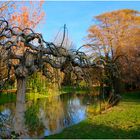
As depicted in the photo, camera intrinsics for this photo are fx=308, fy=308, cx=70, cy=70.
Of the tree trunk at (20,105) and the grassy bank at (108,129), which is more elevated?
the tree trunk at (20,105)

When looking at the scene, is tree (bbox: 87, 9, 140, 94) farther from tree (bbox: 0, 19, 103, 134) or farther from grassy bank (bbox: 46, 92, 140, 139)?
tree (bbox: 0, 19, 103, 134)

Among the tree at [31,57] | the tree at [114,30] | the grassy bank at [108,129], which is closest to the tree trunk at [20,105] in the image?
the tree at [31,57]

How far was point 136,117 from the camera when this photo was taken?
544 inches

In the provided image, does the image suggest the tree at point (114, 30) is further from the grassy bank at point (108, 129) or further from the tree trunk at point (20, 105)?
the tree trunk at point (20, 105)

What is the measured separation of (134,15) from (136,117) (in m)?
26.5

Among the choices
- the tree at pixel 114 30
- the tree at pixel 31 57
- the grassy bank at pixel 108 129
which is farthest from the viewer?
the tree at pixel 114 30

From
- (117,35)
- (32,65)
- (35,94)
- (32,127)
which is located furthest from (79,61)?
(117,35)

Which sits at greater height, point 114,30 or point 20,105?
point 114,30

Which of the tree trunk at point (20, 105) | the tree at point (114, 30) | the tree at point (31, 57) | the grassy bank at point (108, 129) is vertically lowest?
the grassy bank at point (108, 129)

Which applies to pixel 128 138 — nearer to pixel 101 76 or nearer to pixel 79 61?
pixel 101 76

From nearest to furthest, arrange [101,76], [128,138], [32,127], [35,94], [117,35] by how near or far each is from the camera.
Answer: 1. [101,76]
2. [128,138]
3. [32,127]
4. [35,94]
5. [117,35]

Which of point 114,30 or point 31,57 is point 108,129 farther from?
point 114,30

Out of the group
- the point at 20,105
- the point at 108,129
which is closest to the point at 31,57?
the point at 20,105

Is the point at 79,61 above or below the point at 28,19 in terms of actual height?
below
